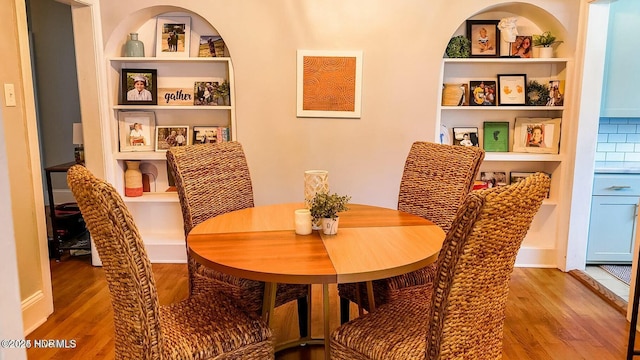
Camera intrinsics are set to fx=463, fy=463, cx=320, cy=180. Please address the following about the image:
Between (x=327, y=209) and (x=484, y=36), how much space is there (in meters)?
2.47

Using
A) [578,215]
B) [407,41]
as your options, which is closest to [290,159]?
[407,41]

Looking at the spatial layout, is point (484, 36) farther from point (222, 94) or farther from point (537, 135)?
point (222, 94)

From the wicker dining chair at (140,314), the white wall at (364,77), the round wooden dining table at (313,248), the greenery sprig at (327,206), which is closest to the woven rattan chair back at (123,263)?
the wicker dining chair at (140,314)

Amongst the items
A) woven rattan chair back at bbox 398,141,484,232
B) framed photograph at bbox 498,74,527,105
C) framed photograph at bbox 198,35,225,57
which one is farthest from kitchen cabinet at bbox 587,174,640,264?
framed photograph at bbox 198,35,225,57

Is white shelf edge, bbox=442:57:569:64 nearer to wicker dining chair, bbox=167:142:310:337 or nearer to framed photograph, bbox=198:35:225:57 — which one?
framed photograph, bbox=198:35:225:57

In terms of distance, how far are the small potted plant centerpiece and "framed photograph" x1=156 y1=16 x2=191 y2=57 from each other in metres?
2.24

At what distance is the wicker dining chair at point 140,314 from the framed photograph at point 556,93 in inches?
114

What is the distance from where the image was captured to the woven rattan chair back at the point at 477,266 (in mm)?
1159

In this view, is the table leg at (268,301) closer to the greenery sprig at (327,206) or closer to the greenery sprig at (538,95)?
the greenery sprig at (327,206)

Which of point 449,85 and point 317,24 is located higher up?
point 317,24

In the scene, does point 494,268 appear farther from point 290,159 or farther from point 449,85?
point 449,85

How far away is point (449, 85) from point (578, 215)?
1.36m

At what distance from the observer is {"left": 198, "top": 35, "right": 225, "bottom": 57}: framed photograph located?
11.5 feet

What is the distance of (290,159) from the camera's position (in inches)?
137
